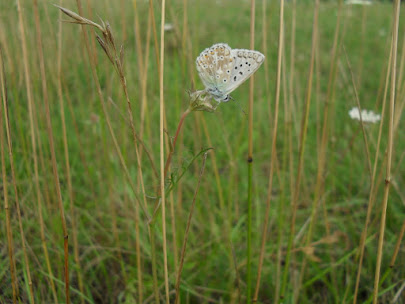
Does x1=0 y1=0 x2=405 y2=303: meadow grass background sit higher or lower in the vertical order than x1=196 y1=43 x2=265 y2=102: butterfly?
lower

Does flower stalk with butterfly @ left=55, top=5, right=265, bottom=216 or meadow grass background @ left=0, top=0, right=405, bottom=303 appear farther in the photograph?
meadow grass background @ left=0, top=0, right=405, bottom=303

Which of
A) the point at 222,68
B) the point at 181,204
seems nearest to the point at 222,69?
the point at 222,68

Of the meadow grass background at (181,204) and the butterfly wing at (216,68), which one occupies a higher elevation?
the butterfly wing at (216,68)

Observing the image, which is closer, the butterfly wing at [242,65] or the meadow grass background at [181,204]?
the butterfly wing at [242,65]

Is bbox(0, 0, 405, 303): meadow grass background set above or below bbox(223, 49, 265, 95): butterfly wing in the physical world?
below

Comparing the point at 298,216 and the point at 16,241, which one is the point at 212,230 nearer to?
the point at 298,216

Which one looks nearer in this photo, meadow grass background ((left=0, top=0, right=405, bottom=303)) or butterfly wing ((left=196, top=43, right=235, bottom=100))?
butterfly wing ((left=196, top=43, right=235, bottom=100))

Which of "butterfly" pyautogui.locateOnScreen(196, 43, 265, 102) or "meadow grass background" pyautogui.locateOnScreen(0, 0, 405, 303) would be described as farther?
"meadow grass background" pyautogui.locateOnScreen(0, 0, 405, 303)

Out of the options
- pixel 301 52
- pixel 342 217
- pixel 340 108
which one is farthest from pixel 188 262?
pixel 301 52
